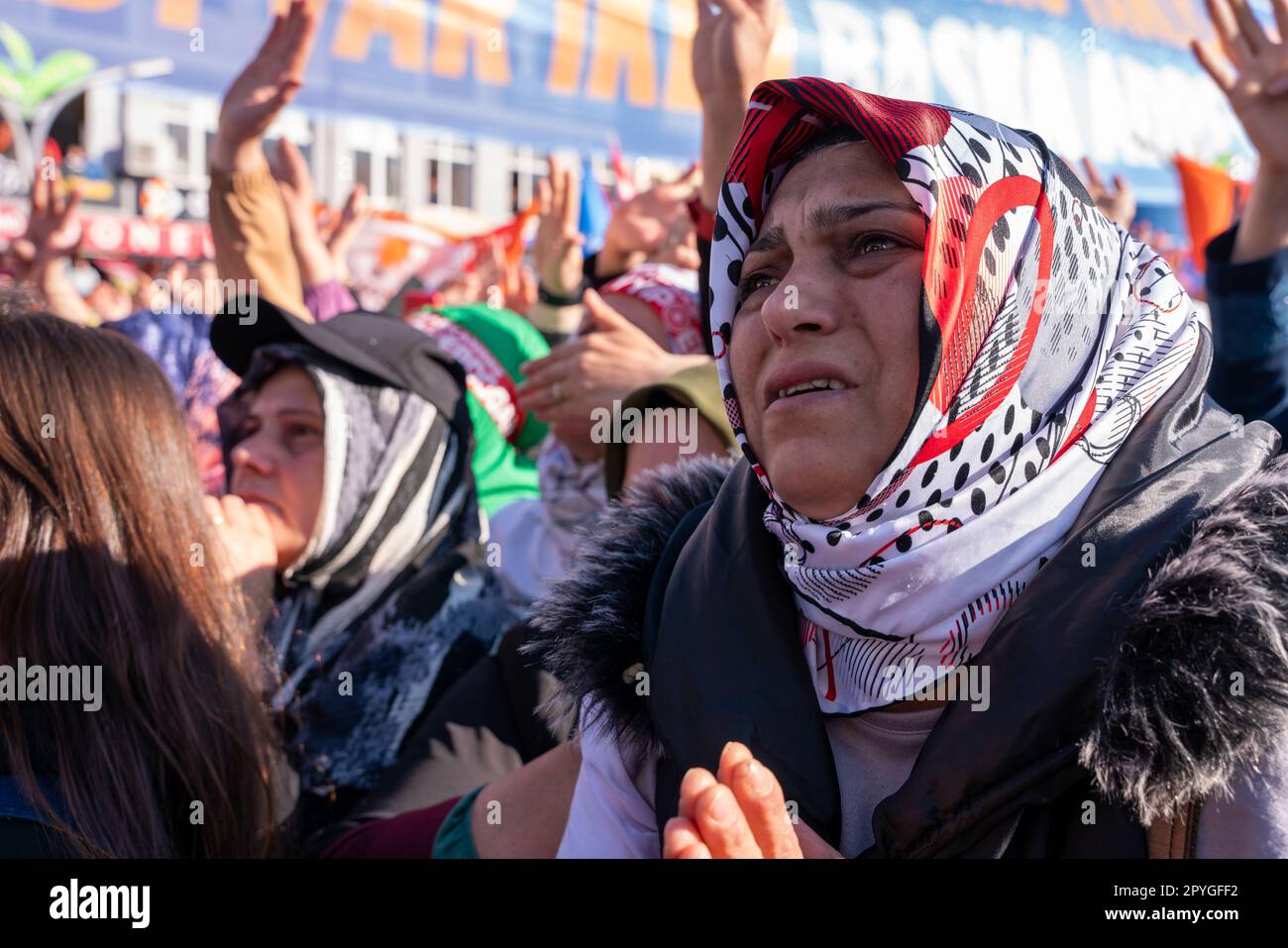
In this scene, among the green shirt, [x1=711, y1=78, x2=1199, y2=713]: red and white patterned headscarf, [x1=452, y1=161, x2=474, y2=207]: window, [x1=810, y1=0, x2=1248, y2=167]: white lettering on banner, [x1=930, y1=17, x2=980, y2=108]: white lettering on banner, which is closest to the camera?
[x1=711, y1=78, x2=1199, y2=713]: red and white patterned headscarf

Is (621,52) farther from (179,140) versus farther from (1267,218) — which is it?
(179,140)

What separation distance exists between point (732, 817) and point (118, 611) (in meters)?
1.07

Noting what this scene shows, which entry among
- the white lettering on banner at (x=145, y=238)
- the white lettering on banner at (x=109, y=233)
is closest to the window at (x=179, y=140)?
the white lettering on banner at (x=145, y=238)

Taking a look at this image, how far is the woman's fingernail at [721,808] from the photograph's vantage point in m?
1.08

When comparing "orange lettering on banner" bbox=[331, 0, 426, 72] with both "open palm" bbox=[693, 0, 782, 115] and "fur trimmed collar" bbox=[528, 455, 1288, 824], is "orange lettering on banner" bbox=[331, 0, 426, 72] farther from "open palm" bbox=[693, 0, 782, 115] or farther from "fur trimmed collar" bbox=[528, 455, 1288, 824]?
"fur trimmed collar" bbox=[528, 455, 1288, 824]

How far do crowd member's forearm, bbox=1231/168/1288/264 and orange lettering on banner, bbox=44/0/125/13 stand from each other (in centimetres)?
431

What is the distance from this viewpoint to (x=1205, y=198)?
17.2ft

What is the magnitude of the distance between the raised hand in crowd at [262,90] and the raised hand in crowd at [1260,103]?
2.63 m

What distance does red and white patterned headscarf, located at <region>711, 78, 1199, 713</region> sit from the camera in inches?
52.9

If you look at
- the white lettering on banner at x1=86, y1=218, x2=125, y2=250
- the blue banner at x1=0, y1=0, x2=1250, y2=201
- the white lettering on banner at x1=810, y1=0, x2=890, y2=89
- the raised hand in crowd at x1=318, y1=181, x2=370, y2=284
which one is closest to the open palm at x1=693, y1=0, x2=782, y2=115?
the blue banner at x1=0, y1=0, x2=1250, y2=201

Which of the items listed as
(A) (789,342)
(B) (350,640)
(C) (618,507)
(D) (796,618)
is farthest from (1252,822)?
(B) (350,640)

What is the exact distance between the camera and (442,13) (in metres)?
5.12

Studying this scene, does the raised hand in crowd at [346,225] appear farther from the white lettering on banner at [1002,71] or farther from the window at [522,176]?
the window at [522,176]
